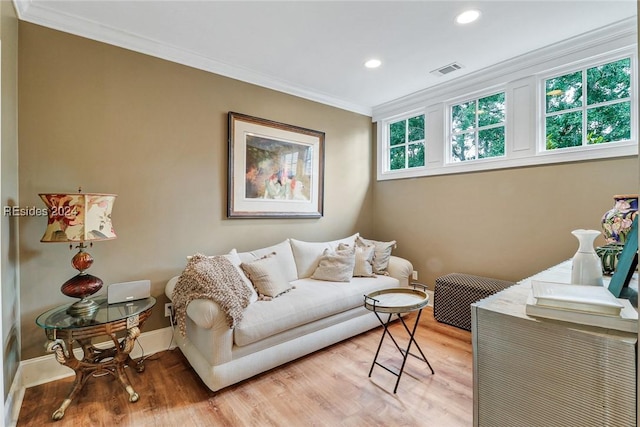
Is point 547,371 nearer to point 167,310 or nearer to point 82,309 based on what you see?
point 82,309

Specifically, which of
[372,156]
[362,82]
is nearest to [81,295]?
[362,82]

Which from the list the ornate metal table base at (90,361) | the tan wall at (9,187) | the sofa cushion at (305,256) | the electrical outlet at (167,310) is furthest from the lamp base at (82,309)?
the sofa cushion at (305,256)

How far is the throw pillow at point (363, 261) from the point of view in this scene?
133 inches

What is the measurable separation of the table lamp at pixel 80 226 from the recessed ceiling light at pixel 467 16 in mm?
2974

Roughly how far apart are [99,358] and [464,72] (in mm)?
4304

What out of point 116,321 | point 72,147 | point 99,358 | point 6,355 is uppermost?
point 72,147

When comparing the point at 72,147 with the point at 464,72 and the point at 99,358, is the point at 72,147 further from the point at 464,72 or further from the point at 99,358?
the point at 464,72

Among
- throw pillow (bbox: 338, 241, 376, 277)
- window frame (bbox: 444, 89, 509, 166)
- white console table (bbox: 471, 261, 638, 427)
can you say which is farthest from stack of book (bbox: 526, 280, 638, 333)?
window frame (bbox: 444, 89, 509, 166)

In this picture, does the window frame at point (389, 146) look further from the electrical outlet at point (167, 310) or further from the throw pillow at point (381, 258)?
the electrical outlet at point (167, 310)

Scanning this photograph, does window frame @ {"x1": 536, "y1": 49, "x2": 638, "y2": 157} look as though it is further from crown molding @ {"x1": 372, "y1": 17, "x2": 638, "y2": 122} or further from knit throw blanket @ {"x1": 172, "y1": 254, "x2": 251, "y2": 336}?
knit throw blanket @ {"x1": 172, "y1": 254, "x2": 251, "y2": 336}

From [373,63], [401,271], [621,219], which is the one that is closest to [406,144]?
[373,63]

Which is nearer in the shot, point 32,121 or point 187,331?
point 32,121

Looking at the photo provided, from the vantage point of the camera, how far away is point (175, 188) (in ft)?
9.16

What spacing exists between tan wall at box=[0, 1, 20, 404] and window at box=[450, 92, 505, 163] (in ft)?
13.3
